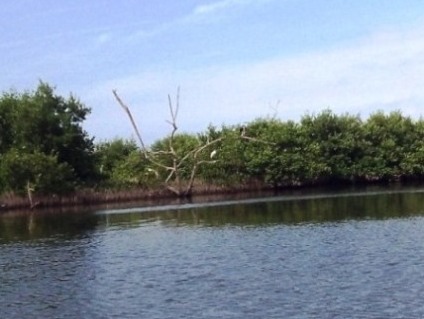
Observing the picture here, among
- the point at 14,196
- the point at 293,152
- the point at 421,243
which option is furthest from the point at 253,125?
the point at 421,243

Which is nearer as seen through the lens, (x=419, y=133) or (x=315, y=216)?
(x=315, y=216)

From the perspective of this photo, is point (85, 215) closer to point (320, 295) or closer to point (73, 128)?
point (73, 128)

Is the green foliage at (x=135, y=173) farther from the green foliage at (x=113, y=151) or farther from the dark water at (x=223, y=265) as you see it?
the dark water at (x=223, y=265)

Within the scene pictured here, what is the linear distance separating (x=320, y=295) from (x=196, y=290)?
12.3 ft

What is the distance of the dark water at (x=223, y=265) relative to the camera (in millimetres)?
20031

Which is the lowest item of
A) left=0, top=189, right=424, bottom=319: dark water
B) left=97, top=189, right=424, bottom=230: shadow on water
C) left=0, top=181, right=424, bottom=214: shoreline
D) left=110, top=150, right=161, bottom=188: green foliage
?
left=0, top=189, right=424, bottom=319: dark water

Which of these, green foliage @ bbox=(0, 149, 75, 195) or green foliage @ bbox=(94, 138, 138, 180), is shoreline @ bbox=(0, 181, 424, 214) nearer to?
green foliage @ bbox=(0, 149, 75, 195)

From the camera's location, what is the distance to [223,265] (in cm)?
2661

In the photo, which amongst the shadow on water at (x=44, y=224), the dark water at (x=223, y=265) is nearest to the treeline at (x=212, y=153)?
the shadow on water at (x=44, y=224)

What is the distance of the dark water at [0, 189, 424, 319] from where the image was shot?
20.0 meters

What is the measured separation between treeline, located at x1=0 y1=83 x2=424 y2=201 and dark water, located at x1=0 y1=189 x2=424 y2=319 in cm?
1331

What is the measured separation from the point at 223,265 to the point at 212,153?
126 feet

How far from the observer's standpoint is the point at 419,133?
2980 inches

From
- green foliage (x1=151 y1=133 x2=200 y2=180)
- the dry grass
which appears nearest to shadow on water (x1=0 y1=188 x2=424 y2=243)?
the dry grass
